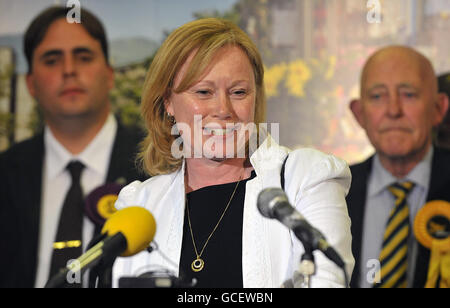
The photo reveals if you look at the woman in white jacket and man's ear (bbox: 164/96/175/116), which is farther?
man's ear (bbox: 164/96/175/116)

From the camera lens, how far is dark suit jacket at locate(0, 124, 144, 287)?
8.79 feet

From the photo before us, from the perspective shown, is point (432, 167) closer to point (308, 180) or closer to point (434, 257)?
point (434, 257)

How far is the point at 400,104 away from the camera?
8.94ft

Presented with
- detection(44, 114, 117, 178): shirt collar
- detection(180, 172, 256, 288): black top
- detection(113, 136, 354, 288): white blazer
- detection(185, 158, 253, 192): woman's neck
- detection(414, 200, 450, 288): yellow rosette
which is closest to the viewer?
detection(113, 136, 354, 288): white blazer

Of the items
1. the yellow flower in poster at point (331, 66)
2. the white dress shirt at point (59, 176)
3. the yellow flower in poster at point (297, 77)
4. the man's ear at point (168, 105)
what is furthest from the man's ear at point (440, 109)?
the man's ear at point (168, 105)

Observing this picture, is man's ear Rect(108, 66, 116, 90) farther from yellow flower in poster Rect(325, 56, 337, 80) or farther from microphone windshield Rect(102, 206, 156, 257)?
microphone windshield Rect(102, 206, 156, 257)

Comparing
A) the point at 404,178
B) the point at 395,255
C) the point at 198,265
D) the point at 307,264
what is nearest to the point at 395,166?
the point at 404,178

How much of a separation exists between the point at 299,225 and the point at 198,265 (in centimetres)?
50

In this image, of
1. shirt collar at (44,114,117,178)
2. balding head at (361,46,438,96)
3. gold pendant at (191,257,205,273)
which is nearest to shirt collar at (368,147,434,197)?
balding head at (361,46,438,96)

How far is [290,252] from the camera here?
4.46ft

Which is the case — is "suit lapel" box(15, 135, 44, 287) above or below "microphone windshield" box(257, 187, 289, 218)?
above

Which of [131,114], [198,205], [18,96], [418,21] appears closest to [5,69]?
[18,96]

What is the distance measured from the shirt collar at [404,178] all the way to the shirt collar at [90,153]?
1.20 m

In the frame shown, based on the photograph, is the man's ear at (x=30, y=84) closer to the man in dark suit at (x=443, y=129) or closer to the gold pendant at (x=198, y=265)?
the gold pendant at (x=198, y=265)
